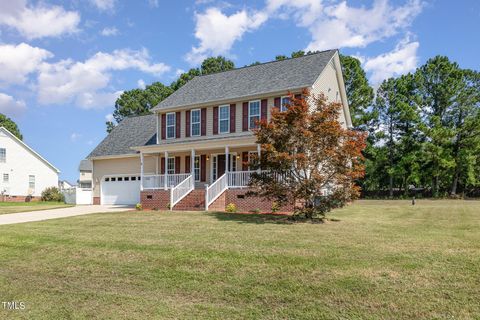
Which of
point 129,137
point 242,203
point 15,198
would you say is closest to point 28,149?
point 15,198

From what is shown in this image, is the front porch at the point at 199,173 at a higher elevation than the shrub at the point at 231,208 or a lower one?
higher

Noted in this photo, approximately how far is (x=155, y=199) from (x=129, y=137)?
30.7 feet

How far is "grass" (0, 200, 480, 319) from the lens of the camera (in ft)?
18.6

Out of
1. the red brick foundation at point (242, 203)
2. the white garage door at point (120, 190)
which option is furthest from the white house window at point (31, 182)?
the red brick foundation at point (242, 203)

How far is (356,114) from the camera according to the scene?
134ft

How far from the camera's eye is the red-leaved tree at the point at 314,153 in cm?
1345

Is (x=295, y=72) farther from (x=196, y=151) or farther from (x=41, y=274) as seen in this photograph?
(x=41, y=274)

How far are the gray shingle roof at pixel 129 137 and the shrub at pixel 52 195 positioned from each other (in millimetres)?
11745

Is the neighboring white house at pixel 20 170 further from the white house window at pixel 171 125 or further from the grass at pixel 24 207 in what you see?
the white house window at pixel 171 125

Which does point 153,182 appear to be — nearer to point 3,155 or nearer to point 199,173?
point 199,173

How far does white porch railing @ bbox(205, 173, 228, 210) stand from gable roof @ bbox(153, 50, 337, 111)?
16.9 feet

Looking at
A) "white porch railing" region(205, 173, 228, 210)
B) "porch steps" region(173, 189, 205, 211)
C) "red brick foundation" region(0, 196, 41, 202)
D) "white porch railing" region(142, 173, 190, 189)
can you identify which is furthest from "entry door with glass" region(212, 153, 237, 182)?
"red brick foundation" region(0, 196, 41, 202)

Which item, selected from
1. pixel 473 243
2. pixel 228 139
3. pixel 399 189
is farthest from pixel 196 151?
pixel 399 189

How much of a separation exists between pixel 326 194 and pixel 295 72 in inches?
382
